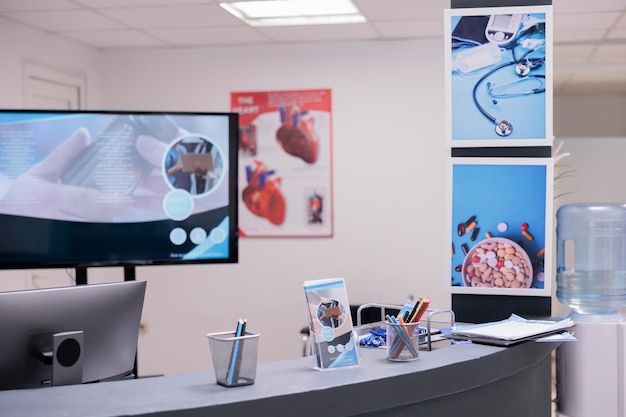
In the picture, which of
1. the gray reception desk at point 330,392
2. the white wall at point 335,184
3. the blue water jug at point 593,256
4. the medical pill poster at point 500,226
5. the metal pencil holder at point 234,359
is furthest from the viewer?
the white wall at point 335,184

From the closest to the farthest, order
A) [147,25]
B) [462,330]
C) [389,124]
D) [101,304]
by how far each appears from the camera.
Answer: [101,304] < [462,330] < [147,25] < [389,124]

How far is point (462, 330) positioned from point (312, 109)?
138 inches

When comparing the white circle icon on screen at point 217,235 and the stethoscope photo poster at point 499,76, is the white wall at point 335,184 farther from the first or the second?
the stethoscope photo poster at point 499,76

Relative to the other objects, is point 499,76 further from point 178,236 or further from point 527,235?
point 178,236

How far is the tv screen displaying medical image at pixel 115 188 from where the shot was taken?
150 inches

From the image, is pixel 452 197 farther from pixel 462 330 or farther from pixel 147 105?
pixel 147 105

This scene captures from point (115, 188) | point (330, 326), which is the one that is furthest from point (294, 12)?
point (330, 326)

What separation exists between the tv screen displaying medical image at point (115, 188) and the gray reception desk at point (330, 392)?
1.92 metres

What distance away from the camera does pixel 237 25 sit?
201 inches

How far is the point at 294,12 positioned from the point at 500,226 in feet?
8.50

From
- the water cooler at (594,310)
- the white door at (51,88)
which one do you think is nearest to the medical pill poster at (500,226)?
the water cooler at (594,310)

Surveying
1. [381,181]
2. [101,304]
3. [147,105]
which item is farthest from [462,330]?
[147,105]

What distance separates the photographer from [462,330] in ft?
7.73

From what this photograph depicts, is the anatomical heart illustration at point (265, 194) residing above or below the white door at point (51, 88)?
below
